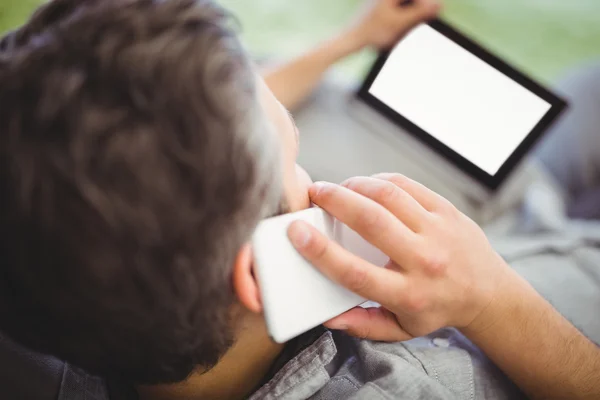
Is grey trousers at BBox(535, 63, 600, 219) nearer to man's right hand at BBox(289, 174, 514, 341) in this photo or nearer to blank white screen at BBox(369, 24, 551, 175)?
blank white screen at BBox(369, 24, 551, 175)

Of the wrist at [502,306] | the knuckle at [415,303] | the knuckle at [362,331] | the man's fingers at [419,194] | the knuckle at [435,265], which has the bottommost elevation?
the knuckle at [362,331]

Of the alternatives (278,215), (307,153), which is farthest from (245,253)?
(307,153)

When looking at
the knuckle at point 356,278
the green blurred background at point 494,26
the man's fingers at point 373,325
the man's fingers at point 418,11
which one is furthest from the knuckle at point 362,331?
the green blurred background at point 494,26

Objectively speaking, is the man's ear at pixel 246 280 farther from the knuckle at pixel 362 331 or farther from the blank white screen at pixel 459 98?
the blank white screen at pixel 459 98

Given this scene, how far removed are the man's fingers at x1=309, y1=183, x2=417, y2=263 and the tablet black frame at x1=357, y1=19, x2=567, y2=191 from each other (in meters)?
0.46

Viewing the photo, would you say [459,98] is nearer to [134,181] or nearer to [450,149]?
[450,149]

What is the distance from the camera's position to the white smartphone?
48 cm

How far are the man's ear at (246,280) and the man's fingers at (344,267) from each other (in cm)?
5

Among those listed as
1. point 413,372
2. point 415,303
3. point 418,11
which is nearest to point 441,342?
point 413,372

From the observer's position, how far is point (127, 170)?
377mm

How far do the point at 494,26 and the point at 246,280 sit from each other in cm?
149

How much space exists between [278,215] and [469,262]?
25 centimetres

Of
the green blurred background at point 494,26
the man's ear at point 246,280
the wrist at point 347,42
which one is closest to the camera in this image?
the man's ear at point 246,280

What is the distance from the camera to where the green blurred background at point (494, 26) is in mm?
1491
